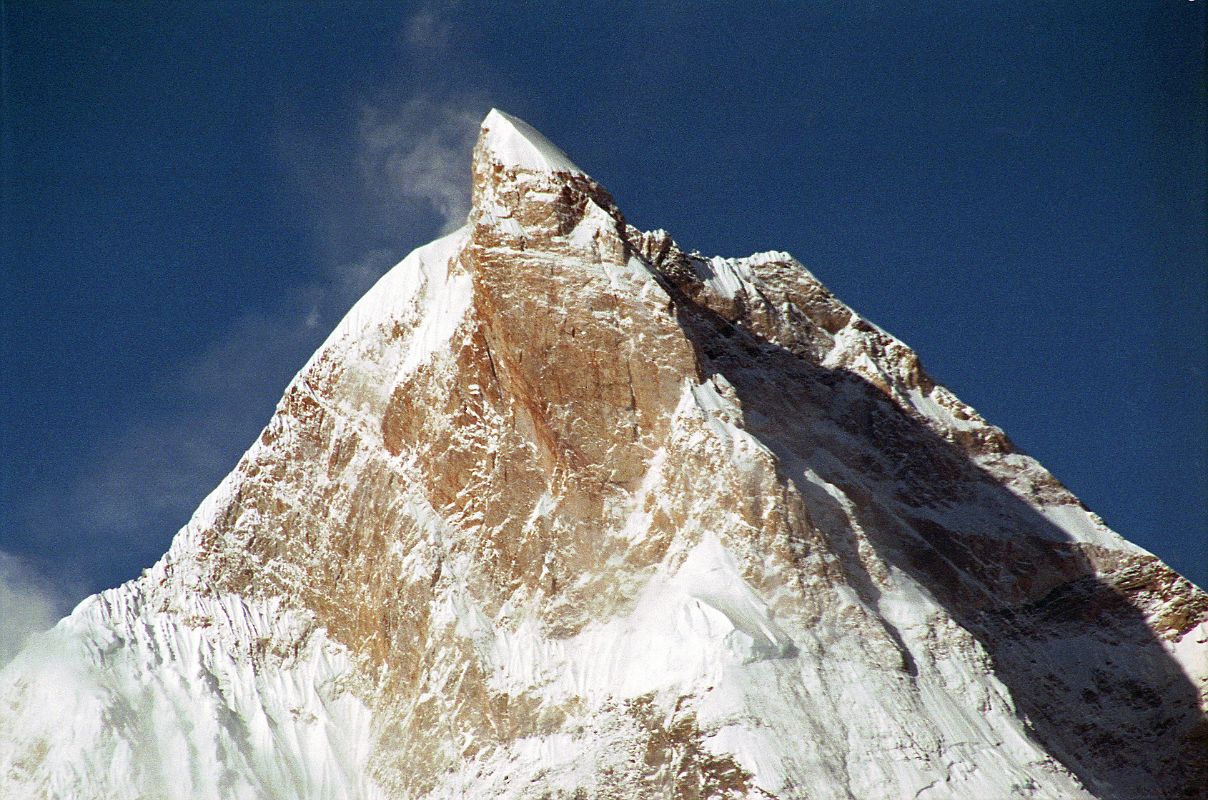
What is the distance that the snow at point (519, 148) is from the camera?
126 meters

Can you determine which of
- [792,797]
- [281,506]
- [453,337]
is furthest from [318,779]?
[792,797]

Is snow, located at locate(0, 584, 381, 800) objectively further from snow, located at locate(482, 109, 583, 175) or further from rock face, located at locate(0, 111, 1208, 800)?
snow, located at locate(482, 109, 583, 175)

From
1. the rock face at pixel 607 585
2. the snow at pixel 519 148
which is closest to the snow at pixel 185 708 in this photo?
the rock face at pixel 607 585

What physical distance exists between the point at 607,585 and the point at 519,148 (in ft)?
109

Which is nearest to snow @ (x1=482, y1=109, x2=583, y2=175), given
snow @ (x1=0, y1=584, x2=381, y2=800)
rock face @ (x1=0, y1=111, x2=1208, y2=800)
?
rock face @ (x1=0, y1=111, x2=1208, y2=800)

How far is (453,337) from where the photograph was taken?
124375 millimetres

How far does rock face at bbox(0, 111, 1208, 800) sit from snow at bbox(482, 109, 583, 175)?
428 mm

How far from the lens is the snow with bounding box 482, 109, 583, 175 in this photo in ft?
415

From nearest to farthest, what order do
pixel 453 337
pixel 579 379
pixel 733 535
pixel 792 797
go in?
pixel 792 797, pixel 733 535, pixel 579 379, pixel 453 337

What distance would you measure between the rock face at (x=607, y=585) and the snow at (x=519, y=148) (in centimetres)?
43

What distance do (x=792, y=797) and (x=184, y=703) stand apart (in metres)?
50.8

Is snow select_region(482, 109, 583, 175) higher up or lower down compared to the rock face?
higher up

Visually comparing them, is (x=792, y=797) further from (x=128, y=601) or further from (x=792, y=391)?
(x=128, y=601)

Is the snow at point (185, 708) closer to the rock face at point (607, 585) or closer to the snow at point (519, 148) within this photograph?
the rock face at point (607, 585)
